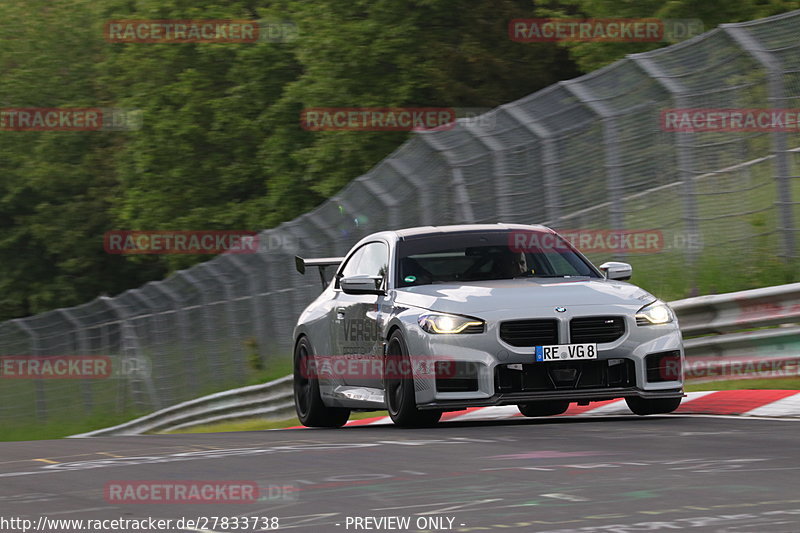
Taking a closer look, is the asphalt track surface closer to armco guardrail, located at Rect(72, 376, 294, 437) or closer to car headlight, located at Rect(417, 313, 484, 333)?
car headlight, located at Rect(417, 313, 484, 333)

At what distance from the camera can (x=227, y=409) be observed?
22406mm

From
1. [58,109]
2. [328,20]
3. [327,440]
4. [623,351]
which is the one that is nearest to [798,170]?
[623,351]

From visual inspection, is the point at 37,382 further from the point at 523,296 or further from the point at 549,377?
the point at 549,377

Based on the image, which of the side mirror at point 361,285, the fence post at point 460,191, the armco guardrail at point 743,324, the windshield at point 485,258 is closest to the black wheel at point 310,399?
the side mirror at point 361,285

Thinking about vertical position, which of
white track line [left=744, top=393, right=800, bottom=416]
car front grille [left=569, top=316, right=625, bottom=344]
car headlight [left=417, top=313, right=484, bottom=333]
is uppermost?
car headlight [left=417, top=313, right=484, bottom=333]

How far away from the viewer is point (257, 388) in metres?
21.0

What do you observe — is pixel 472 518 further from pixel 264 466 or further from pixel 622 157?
pixel 622 157

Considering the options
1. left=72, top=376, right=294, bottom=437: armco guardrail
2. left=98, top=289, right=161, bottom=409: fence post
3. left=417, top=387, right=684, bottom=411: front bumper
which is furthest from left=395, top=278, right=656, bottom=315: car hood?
left=98, top=289, right=161, bottom=409: fence post

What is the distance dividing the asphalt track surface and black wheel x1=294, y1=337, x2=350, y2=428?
202 centimetres

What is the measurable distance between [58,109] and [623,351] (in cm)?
5376

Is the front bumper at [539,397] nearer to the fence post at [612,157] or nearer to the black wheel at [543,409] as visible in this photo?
the black wheel at [543,409]

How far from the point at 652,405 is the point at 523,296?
51.3 inches

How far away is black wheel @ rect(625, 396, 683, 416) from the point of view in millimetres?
11141

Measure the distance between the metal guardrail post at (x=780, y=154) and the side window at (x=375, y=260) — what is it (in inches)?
138
